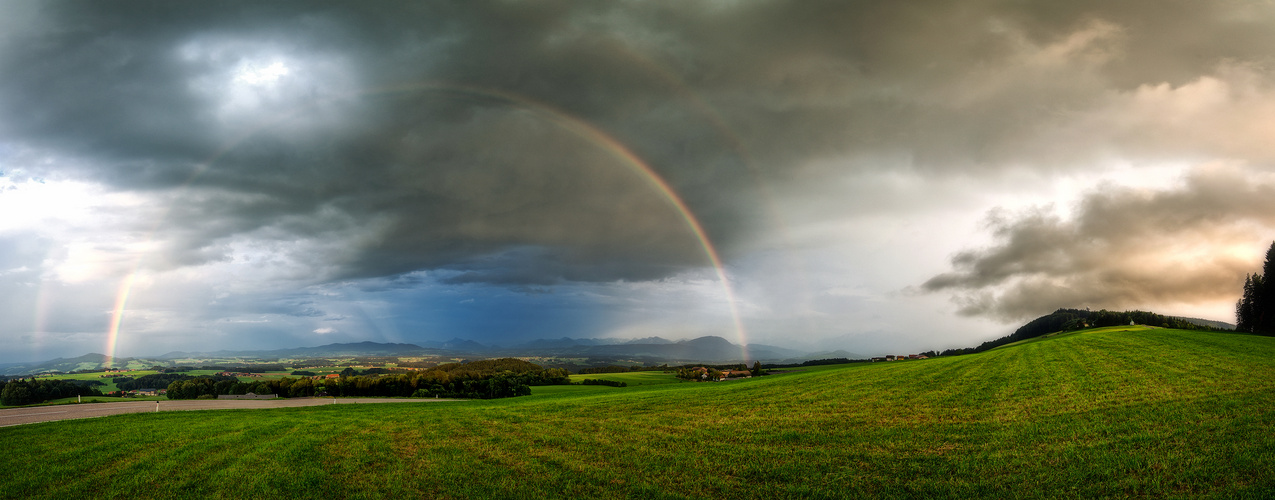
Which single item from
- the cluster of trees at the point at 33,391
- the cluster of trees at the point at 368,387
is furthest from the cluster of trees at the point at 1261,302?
the cluster of trees at the point at 33,391

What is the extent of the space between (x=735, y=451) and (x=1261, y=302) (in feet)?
406

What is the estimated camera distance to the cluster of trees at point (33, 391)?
150 ft

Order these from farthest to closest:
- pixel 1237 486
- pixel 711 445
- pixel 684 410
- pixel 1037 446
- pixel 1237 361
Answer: pixel 1237 361, pixel 684 410, pixel 711 445, pixel 1037 446, pixel 1237 486

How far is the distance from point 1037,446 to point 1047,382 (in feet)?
57.7

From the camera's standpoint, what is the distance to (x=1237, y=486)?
29.8 ft

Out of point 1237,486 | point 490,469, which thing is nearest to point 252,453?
point 490,469

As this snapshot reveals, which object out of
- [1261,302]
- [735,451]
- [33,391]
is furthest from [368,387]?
[1261,302]

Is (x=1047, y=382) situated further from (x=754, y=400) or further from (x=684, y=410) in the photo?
(x=684, y=410)

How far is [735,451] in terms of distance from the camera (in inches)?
557

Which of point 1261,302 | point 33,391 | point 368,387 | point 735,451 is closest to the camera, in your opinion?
point 735,451

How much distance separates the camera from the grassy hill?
10.5m

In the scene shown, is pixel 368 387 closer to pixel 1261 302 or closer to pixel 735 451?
pixel 735 451

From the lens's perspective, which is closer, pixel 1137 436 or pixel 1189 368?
pixel 1137 436

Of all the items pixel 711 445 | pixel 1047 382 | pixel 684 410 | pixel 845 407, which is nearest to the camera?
pixel 711 445
